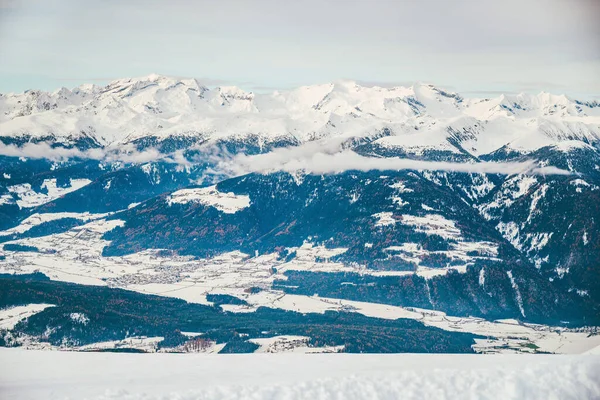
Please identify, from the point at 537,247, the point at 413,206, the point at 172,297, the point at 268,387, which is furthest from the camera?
the point at 413,206

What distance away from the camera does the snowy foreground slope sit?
2198 cm

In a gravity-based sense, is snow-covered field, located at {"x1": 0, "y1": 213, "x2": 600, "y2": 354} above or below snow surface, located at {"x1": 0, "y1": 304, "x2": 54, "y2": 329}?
below

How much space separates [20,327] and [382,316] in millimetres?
54248

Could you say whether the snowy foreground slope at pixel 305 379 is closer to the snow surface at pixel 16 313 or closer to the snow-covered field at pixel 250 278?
the snow-covered field at pixel 250 278

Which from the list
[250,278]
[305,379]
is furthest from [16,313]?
[305,379]

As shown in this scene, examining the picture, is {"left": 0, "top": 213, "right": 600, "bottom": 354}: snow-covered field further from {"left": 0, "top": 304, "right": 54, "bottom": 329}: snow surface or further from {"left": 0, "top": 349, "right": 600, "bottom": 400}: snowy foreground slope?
{"left": 0, "top": 349, "right": 600, "bottom": 400}: snowy foreground slope

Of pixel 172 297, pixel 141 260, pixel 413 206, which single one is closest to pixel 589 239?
pixel 413 206

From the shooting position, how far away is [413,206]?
17225 cm

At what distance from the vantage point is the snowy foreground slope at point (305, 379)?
21984 millimetres

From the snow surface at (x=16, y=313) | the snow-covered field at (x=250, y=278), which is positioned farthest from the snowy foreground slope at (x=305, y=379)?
the snow surface at (x=16, y=313)

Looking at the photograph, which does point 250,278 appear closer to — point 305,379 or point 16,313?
point 16,313

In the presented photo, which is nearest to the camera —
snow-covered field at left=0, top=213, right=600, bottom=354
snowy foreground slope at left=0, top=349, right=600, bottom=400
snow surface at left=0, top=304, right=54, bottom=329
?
snowy foreground slope at left=0, top=349, right=600, bottom=400

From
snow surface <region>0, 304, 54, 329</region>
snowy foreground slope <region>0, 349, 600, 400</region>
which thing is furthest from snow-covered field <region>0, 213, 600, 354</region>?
snowy foreground slope <region>0, 349, 600, 400</region>

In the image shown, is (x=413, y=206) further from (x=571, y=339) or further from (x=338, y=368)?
(x=338, y=368)
